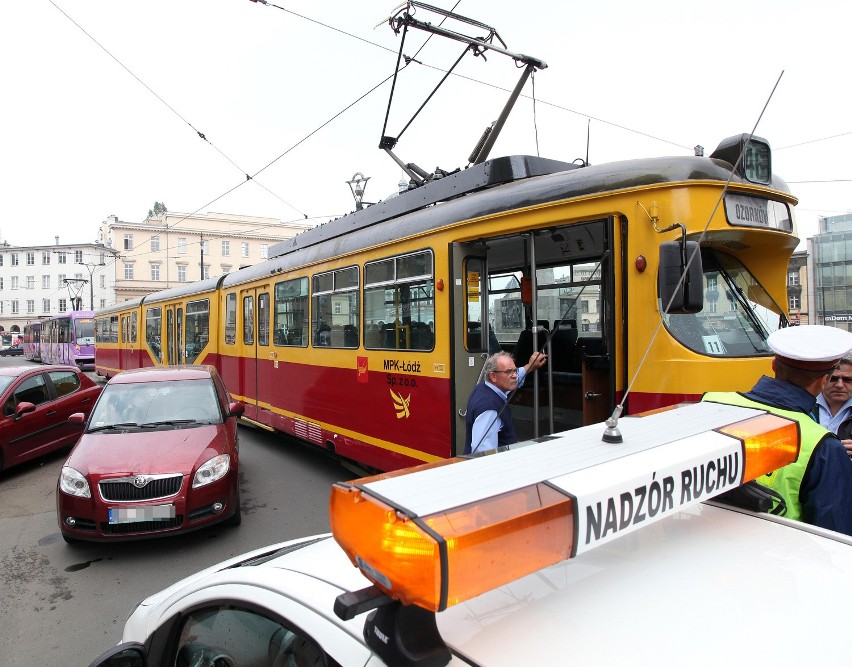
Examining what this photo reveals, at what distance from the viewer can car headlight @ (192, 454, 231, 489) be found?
16.7 feet

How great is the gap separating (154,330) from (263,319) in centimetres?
888

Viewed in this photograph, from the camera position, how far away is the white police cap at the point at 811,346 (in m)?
2.04

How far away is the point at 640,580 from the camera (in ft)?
4.38

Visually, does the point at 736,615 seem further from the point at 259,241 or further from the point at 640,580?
the point at 259,241

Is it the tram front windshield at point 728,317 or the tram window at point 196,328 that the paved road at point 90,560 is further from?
the tram window at point 196,328

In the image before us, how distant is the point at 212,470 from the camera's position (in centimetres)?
521

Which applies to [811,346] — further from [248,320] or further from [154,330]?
[154,330]

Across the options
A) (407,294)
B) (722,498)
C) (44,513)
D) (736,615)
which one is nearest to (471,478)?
(736,615)

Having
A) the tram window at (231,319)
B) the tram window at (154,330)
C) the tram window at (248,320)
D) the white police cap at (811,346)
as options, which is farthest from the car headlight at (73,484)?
the tram window at (154,330)

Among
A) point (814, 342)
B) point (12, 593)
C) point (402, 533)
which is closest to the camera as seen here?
point (402, 533)

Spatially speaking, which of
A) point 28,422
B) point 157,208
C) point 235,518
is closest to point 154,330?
point 28,422

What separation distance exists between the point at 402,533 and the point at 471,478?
0.31 meters

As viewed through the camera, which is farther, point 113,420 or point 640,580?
point 113,420

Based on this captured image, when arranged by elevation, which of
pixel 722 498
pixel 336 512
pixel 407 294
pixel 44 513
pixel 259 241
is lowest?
pixel 44 513
